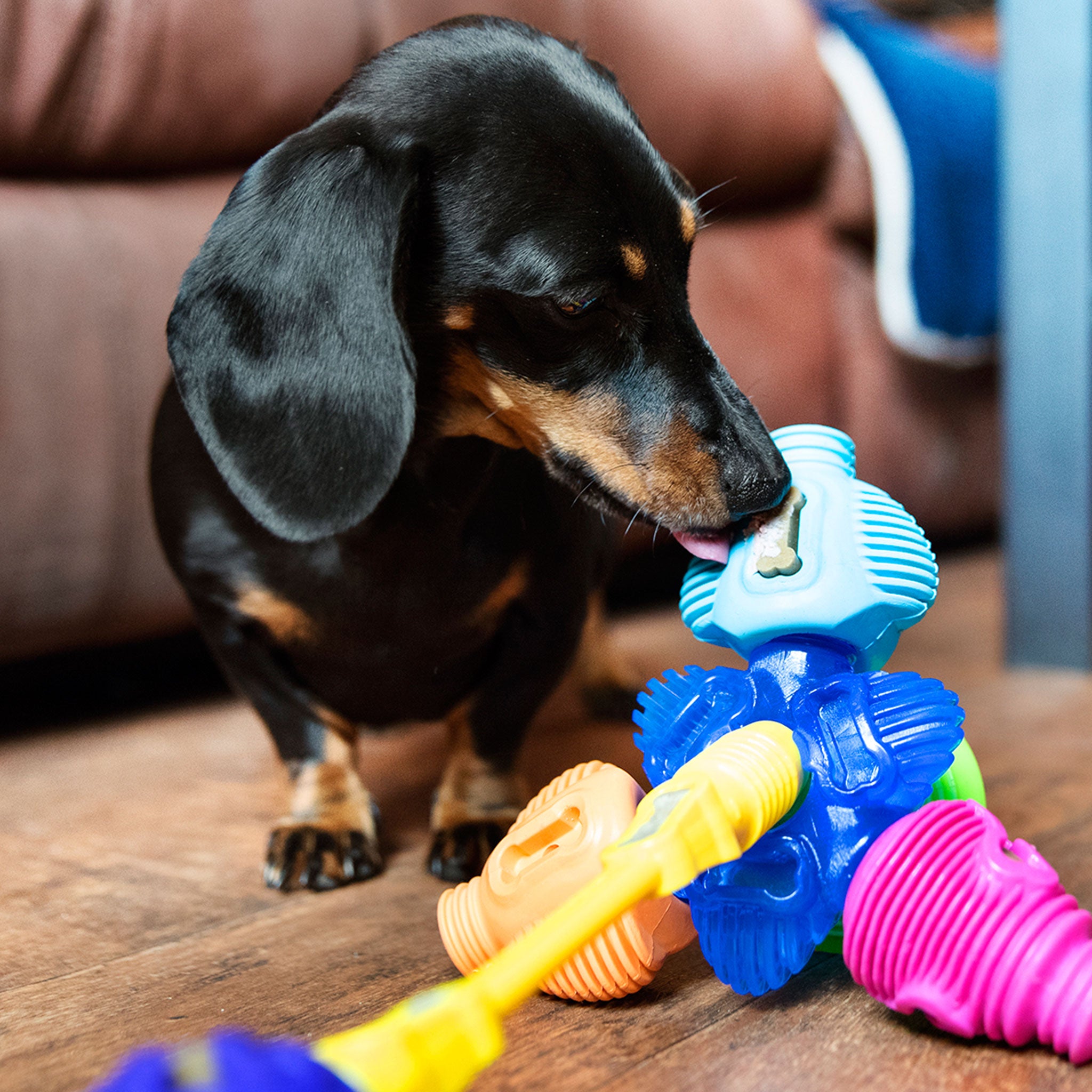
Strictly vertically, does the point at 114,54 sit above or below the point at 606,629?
above

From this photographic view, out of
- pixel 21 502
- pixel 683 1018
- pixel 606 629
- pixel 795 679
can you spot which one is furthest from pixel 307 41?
pixel 683 1018

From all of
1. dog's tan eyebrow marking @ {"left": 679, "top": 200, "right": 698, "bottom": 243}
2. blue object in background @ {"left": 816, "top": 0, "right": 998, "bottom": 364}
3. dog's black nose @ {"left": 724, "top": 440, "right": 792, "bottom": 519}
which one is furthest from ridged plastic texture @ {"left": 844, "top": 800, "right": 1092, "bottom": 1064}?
blue object in background @ {"left": 816, "top": 0, "right": 998, "bottom": 364}

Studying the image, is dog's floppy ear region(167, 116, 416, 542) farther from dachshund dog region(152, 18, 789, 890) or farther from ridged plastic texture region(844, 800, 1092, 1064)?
ridged plastic texture region(844, 800, 1092, 1064)

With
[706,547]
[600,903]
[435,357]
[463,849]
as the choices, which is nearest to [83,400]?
[435,357]

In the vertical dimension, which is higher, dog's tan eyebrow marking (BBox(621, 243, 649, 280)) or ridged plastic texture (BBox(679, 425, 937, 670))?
dog's tan eyebrow marking (BBox(621, 243, 649, 280))

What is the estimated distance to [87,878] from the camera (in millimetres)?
986

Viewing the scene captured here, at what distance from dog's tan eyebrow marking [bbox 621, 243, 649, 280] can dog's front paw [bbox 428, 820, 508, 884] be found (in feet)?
1.48

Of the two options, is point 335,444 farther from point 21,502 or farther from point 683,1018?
point 21,502

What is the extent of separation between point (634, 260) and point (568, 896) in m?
0.45

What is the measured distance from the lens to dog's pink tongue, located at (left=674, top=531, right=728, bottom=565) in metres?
0.83

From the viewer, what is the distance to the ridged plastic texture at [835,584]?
720mm

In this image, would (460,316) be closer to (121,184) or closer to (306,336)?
(306,336)

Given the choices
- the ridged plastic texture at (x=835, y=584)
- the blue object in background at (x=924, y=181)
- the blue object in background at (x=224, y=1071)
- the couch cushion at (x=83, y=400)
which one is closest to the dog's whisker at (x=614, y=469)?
the ridged plastic texture at (x=835, y=584)

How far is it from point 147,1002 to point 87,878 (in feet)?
0.93
